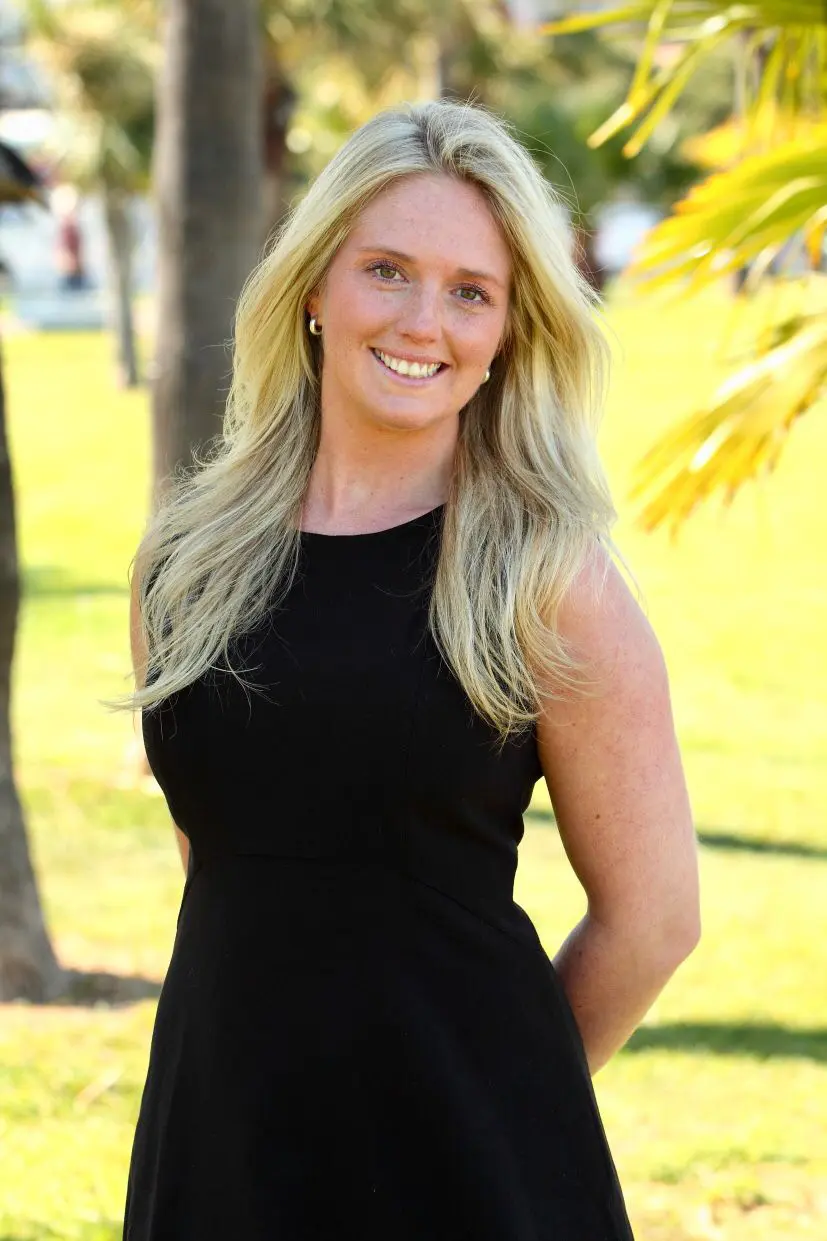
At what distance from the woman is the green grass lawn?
0.52m

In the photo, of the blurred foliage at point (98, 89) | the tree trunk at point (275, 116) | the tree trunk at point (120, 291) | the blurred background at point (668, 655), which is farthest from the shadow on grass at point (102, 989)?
the tree trunk at point (120, 291)

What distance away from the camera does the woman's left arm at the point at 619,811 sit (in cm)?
200

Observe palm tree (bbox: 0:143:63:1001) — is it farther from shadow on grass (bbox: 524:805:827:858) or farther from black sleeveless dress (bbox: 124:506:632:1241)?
black sleeveless dress (bbox: 124:506:632:1241)

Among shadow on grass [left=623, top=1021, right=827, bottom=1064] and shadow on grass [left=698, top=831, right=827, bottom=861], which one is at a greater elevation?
shadow on grass [left=623, top=1021, right=827, bottom=1064]

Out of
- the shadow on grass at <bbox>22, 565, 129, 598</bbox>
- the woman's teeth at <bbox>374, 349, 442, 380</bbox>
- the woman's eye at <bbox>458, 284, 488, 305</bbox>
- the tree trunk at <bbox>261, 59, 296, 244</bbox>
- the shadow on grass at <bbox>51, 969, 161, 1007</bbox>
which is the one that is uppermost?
the woman's eye at <bbox>458, 284, 488, 305</bbox>

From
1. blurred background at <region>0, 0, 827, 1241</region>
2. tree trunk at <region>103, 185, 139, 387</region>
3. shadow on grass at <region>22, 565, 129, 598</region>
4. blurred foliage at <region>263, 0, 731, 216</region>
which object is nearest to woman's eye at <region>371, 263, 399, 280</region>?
blurred background at <region>0, 0, 827, 1241</region>

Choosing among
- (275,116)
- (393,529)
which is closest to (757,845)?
(393,529)

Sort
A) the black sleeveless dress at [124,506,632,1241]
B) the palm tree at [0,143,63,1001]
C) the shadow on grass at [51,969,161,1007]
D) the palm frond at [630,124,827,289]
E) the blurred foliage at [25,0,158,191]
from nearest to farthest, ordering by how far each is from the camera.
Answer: the black sleeveless dress at [124,506,632,1241] < the palm frond at [630,124,827,289] < the palm tree at [0,143,63,1001] < the shadow on grass at [51,969,161,1007] < the blurred foliage at [25,0,158,191]

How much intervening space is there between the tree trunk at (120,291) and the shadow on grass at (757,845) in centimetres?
2102

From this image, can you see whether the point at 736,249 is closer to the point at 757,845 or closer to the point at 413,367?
the point at 413,367

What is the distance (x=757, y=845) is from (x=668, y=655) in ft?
15.2

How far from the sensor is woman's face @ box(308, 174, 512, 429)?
7.03 feet

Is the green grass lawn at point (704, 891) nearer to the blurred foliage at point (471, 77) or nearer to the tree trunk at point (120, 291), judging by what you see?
the blurred foliage at point (471, 77)

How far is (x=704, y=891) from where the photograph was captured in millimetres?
7086
